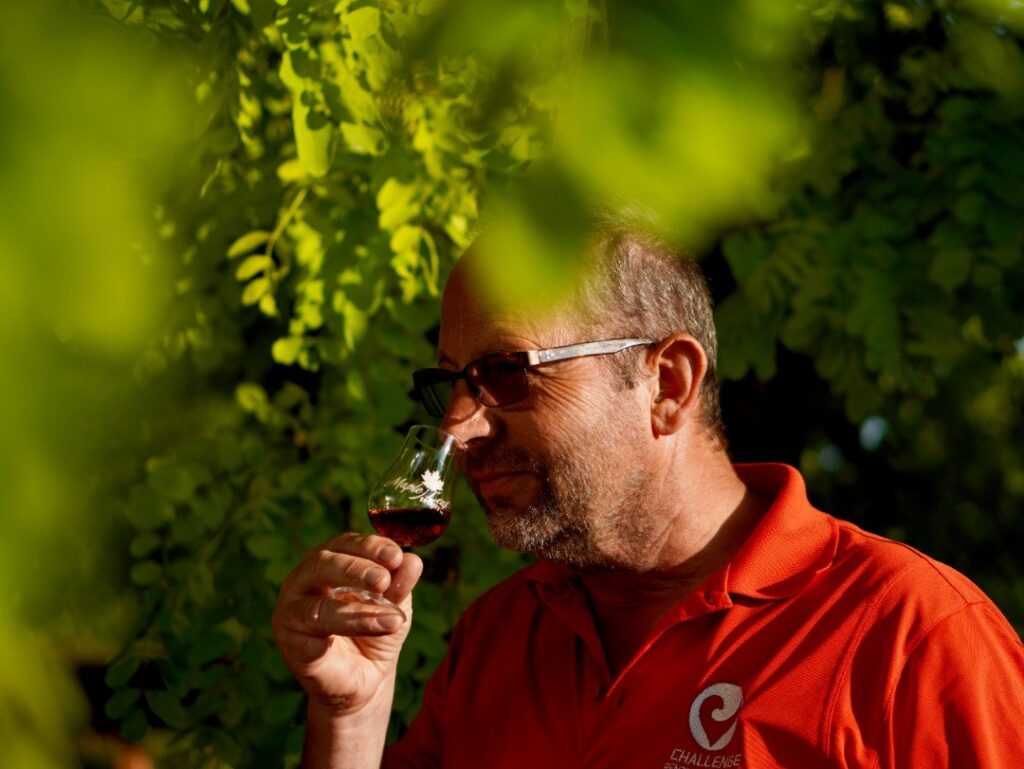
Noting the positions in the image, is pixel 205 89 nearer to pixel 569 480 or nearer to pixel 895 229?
pixel 569 480

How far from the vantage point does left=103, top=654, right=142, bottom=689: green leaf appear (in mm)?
3005

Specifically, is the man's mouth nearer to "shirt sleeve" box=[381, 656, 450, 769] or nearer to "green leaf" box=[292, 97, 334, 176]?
"shirt sleeve" box=[381, 656, 450, 769]

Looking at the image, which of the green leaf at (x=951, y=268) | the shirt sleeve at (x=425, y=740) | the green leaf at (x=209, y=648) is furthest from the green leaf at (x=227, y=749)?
the green leaf at (x=951, y=268)

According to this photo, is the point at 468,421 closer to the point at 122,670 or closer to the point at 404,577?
the point at 404,577

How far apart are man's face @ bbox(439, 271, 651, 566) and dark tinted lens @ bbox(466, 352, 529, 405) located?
0.06 ft

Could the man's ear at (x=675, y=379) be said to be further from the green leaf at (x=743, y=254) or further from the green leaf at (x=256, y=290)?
the green leaf at (x=256, y=290)

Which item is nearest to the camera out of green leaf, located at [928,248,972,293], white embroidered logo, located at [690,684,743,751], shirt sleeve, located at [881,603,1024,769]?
shirt sleeve, located at [881,603,1024,769]

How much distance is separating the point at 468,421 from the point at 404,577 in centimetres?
47

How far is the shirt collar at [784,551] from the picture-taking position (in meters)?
2.26

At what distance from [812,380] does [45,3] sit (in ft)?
14.6

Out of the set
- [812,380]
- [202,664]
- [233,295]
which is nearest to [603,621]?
[202,664]

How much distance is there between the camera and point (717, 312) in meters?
3.89

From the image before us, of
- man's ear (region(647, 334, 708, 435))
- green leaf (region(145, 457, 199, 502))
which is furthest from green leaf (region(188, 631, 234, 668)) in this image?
man's ear (region(647, 334, 708, 435))

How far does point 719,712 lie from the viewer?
2139 mm
